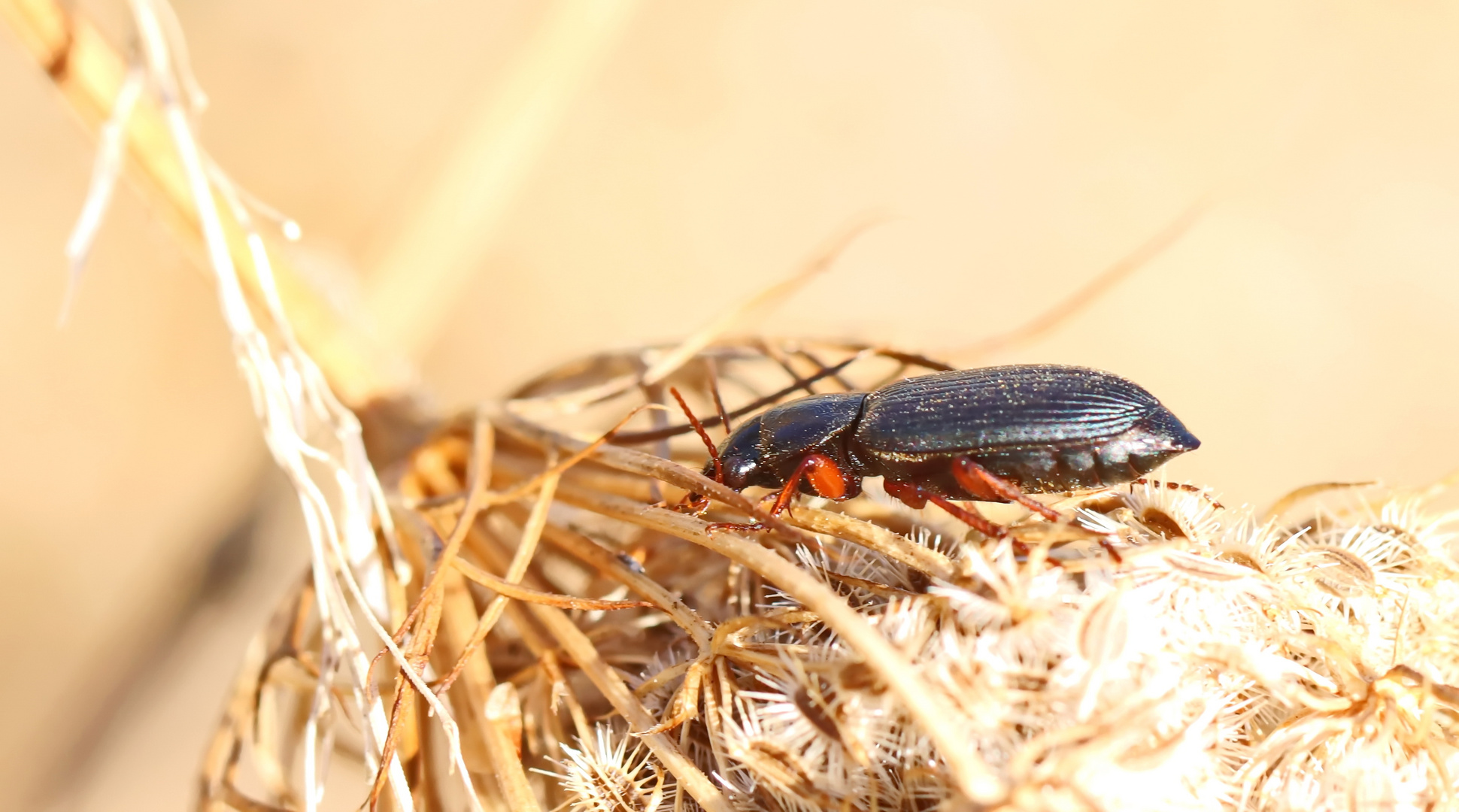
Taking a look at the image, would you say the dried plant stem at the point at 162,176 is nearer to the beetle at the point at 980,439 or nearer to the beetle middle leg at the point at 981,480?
the beetle at the point at 980,439

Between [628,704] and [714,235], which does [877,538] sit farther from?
[714,235]

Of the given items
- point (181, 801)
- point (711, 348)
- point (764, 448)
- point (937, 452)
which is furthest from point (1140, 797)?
point (181, 801)

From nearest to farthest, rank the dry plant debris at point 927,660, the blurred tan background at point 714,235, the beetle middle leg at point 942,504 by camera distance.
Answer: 1. the dry plant debris at point 927,660
2. the beetle middle leg at point 942,504
3. the blurred tan background at point 714,235

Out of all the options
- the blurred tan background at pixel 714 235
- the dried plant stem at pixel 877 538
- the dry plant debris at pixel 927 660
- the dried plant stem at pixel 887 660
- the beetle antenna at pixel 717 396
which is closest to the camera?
the dried plant stem at pixel 887 660

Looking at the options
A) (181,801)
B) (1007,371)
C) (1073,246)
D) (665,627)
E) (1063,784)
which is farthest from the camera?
(1073,246)

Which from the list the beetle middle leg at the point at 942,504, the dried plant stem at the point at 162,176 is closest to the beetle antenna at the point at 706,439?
the beetle middle leg at the point at 942,504

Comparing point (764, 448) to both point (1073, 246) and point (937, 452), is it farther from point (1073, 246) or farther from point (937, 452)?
point (1073, 246)

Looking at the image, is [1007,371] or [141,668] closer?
[1007,371]

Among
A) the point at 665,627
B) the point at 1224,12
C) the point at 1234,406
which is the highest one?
the point at 1224,12
